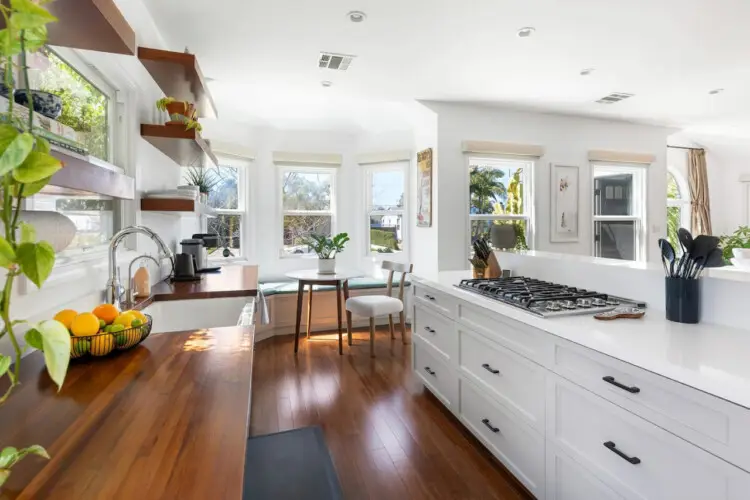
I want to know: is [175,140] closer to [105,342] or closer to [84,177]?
[84,177]

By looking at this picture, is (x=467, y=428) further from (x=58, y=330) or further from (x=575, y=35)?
(x=575, y=35)

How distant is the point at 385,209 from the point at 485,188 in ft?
4.12

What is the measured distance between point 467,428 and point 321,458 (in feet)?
4.11

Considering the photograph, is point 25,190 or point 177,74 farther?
point 177,74

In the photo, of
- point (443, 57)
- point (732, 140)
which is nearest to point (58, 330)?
point (443, 57)

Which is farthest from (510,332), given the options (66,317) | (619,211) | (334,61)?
(619,211)

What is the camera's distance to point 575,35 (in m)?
3.04

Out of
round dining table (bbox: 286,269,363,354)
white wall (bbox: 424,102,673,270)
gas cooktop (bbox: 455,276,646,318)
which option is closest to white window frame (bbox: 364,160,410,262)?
white wall (bbox: 424,102,673,270)

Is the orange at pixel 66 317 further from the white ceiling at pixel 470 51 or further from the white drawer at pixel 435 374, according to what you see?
the white ceiling at pixel 470 51

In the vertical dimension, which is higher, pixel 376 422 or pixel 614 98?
pixel 614 98

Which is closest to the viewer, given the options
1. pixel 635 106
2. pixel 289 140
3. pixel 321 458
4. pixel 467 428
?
pixel 321 458

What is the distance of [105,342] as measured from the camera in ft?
3.83

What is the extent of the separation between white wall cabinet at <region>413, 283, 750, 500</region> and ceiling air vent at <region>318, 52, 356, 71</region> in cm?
222

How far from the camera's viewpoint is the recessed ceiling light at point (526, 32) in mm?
2918
